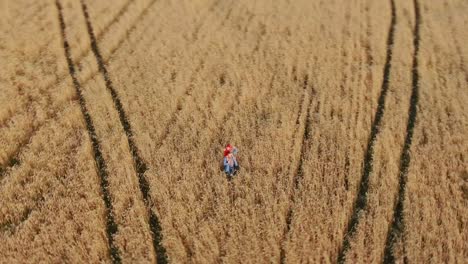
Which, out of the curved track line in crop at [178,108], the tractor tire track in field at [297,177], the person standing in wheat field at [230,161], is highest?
the curved track line in crop at [178,108]

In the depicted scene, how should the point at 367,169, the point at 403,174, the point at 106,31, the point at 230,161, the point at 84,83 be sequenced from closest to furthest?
the point at 230,161, the point at 403,174, the point at 367,169, the point at 84,83, the point at 106,31

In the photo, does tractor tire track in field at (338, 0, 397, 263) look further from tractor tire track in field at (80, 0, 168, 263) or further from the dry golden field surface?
tractor tire track in field at (80, 0, 168, 263)

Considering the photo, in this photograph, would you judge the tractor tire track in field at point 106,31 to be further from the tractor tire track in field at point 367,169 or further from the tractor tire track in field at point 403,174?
the tractor tire track in field at point 403,174

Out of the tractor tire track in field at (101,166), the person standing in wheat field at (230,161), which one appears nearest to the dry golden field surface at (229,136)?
the tractor tire track in field at (101,166)

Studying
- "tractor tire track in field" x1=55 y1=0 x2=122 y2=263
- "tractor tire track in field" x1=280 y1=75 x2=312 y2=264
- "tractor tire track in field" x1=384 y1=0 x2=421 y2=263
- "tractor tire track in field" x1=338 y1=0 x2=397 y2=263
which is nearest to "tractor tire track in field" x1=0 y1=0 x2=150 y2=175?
"tractor tire track in field" x1=55 y1=0 x2=122 y2=263

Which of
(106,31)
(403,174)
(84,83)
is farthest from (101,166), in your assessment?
(106,31)

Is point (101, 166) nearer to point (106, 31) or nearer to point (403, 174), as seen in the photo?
point (403, 174)

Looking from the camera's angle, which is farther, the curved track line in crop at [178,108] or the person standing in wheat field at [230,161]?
the curved track line in crop at [178,108]

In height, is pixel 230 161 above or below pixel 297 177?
above

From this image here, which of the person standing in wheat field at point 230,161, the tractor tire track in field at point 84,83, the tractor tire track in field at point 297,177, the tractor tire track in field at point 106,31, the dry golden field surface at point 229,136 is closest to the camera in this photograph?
the tractor tire track in field at point 297,177

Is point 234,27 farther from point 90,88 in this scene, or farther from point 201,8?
point 90,88
